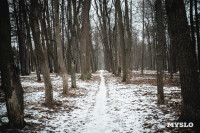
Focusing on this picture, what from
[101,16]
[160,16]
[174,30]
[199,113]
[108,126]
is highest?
[101,16]

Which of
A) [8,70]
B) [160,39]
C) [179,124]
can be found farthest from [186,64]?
[8,70]

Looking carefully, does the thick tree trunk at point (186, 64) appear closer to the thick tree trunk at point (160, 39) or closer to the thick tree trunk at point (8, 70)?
the thick tree trunk at point (160, 39)

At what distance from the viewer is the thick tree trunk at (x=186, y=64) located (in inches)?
145

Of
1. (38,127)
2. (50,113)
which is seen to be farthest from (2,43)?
(50,113)

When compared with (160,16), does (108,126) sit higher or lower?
lower

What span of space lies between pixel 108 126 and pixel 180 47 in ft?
10.8

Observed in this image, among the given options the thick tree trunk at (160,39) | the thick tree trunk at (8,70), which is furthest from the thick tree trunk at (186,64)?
the thick tree trunk at (8,70)

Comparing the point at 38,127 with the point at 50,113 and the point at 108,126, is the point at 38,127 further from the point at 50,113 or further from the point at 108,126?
the point at 108,126

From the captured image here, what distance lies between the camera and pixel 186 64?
3.71m

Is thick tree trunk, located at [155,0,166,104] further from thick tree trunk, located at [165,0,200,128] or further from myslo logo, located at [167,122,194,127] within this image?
myslo logo, located at [167,122,194,127]

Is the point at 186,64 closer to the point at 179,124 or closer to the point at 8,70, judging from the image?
the point at 179,124

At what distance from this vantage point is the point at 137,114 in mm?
5328

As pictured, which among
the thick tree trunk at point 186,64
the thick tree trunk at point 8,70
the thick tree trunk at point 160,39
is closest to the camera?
the thick tree trunk at point 8,70

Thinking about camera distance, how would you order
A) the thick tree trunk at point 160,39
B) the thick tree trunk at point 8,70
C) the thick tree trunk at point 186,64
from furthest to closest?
the thick tree trunk at point 160,39, the thick tree trunk at point 186,64, the thick tree trunk at point 8,70
